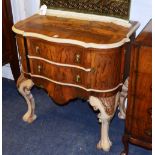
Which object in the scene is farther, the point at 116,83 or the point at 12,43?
the point at 12,43

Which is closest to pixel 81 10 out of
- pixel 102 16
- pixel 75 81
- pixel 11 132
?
pixel 102 16

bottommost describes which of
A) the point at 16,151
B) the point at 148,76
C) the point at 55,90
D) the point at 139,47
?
the point at 16,151

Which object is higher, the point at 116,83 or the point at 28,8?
the point at 28,8

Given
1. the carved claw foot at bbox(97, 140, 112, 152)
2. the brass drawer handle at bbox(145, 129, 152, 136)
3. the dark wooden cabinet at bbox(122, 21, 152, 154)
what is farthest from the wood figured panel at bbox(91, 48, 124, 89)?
the carved claw foot at bbox(97, 140, 112, 152)

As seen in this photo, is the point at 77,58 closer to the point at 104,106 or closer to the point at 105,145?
the point at 104,106

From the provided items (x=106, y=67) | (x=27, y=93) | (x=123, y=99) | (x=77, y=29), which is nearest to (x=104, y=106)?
(x=106, y=67)

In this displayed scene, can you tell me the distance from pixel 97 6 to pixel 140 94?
28.6 inches

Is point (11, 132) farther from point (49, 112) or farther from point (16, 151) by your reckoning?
point (49, 112)

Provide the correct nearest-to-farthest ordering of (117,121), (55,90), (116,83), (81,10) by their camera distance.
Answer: (116,83), (55,90), (81,10), (117,121)

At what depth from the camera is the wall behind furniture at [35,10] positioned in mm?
1912

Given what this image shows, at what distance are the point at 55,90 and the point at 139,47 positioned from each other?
0.67 metres

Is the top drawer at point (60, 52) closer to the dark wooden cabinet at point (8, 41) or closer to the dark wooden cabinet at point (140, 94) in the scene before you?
the dark wooden cabinet at point (140, 94)

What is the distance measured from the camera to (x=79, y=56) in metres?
1.67

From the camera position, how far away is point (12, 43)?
2.45 metres
